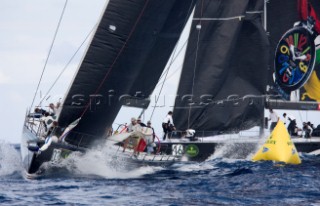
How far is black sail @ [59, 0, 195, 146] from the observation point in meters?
22.1

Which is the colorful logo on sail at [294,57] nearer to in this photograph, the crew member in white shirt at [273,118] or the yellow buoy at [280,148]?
the crew member in white shirt at [273,118]

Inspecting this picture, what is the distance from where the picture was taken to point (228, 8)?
32469mm

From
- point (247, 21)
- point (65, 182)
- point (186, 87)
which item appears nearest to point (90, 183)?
point (65, 182)

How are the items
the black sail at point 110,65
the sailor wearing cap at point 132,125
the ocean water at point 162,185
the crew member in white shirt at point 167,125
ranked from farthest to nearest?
the crew member in white shirt at point 167,125 → the sailor wearing cap at point 132,125 → the black sail at point 110,65 → the ocean water at point 162,185

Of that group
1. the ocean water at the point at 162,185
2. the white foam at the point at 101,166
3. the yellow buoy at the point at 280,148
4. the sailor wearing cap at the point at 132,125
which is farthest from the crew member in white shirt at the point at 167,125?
the white foam at the point at 101,166

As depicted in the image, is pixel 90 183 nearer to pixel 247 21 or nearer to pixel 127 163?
pixel 127 163

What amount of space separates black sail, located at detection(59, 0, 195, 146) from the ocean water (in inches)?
45.3

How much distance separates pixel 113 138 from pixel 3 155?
803cm

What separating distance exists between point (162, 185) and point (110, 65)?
13.3 feet

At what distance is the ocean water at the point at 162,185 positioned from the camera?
58.5 ft

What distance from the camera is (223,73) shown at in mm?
32312

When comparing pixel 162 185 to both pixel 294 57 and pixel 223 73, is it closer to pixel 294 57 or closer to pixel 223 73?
pixel 223 73

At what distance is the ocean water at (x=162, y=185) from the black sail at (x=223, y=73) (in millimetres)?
5237

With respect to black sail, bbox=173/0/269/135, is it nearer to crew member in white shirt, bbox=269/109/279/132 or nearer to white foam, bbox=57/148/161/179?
crew member in white shirt, bbox=269/109/279/132
